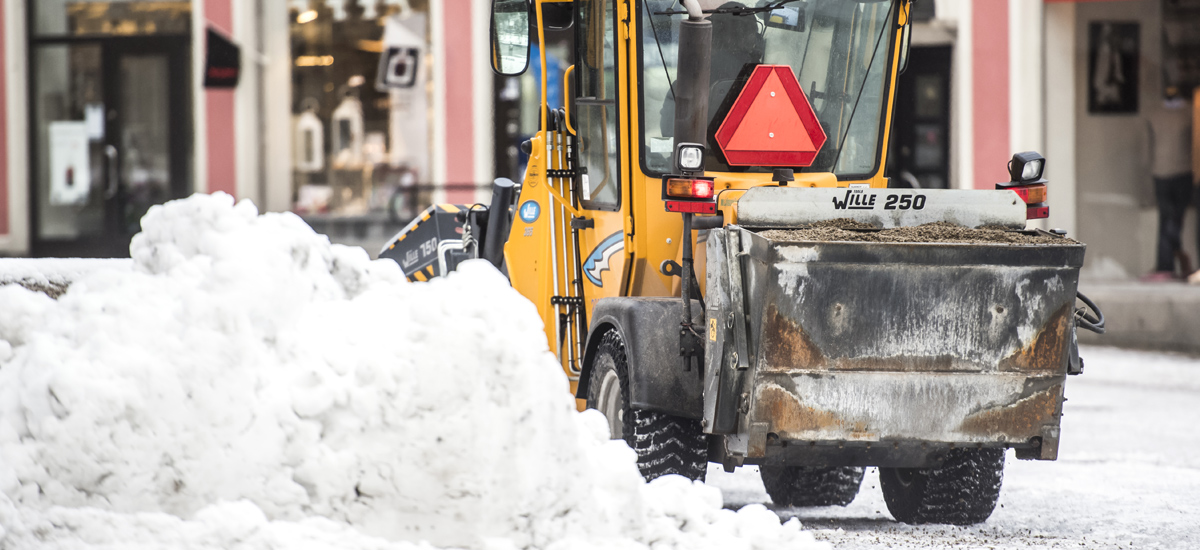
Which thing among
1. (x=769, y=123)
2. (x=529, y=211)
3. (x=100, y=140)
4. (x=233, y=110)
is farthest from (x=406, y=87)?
→ (x=769, y=123)

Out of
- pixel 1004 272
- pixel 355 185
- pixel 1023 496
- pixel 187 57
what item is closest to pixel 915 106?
pixel 355 185

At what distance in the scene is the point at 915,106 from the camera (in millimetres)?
17172

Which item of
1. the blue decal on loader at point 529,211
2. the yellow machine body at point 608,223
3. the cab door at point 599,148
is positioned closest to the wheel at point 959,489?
Result: the yellow machine body at point 608,223

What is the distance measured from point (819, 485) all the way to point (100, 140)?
1401 centimetres

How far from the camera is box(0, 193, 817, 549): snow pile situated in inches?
157

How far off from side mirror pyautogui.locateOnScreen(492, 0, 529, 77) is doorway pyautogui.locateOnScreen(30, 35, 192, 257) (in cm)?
1224

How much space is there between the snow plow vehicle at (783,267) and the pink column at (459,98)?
34.7 feet

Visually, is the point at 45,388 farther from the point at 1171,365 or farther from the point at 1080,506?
the point at 1171,365

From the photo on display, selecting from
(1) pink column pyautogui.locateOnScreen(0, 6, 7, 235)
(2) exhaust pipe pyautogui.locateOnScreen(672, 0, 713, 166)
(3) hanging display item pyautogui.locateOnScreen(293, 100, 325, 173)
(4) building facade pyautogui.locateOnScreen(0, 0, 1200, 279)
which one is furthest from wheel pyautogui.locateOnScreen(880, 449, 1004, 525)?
(1) pink column pyautogui.locateOnScreen(0, 6, 7, 235)

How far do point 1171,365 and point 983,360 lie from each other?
859cm

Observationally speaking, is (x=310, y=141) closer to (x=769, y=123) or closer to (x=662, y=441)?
(x=769, y=123)

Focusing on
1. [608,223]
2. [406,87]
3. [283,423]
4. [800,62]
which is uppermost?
[406,87]

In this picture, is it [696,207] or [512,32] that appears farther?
[512,32]

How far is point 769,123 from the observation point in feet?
19.1
